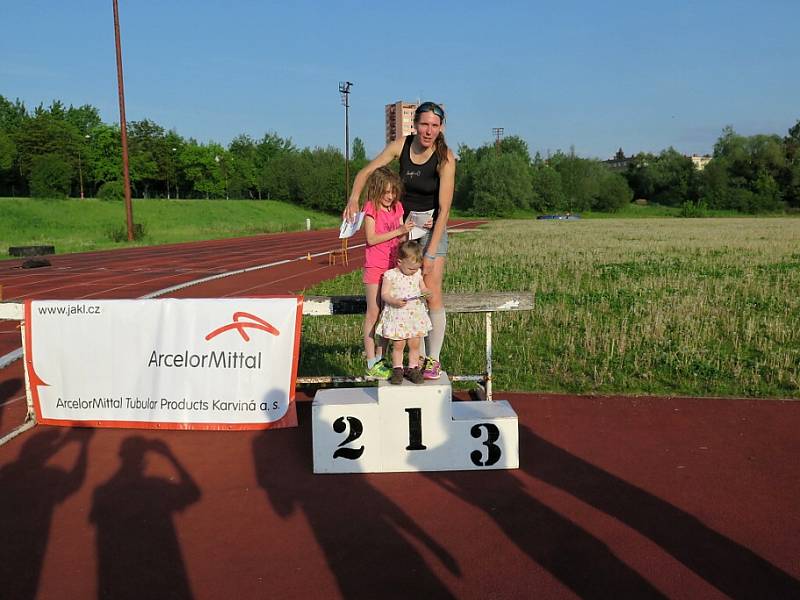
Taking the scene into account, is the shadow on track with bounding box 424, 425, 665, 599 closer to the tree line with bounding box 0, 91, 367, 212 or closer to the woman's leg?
the woman's leg

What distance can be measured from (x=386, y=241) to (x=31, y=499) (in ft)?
9.82

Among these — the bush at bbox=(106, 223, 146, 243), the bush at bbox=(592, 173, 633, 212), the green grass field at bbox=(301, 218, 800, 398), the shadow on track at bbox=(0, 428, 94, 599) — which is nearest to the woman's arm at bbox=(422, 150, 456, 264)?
the green grass field at bbox=(301, 218, 800, 398)

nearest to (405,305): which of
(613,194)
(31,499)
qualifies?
(31,499)

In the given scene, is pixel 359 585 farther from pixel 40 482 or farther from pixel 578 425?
pixel 578 425

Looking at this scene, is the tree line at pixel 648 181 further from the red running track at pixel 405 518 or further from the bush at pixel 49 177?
the red running track at pixel 405 518

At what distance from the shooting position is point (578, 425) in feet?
19.1

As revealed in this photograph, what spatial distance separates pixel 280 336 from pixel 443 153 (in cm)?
196

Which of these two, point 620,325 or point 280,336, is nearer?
point 280,336

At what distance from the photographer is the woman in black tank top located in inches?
215

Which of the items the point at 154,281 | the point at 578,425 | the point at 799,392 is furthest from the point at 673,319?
the point at 154,281

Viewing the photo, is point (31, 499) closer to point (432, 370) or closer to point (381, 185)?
point (432, 370)

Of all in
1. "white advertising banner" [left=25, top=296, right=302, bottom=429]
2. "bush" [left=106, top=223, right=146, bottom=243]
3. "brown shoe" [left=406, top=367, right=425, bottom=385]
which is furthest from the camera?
"bush" [left=106, top=223, right=146, bottom=243]

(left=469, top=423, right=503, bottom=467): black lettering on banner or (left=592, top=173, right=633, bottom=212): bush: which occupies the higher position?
(left=592, top=173, right=633, bottom=212): bush

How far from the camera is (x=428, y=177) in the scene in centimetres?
562
